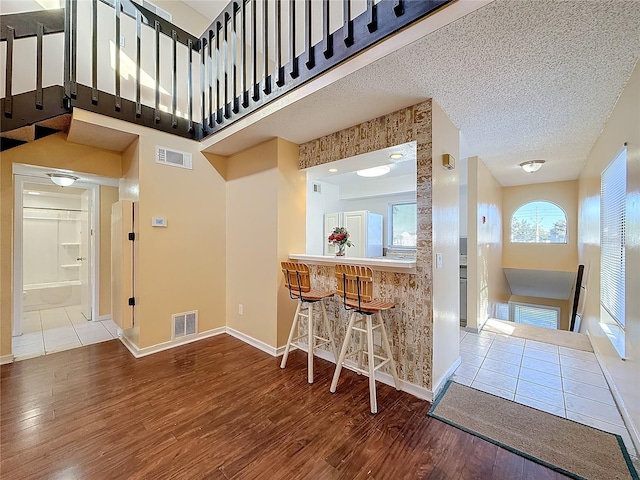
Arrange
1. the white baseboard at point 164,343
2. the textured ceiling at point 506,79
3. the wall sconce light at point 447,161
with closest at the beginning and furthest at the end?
the textured ceiling at point 506,79
the wall sconce light at point 447,161
the white baseboard at point 164,343

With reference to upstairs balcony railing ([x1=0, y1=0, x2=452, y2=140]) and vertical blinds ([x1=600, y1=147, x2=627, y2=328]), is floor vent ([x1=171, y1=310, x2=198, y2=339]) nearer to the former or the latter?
upstairs balcony railing ([x1=0, y1=0, x2=452, y2=140])

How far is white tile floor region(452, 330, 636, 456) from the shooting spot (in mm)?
2098

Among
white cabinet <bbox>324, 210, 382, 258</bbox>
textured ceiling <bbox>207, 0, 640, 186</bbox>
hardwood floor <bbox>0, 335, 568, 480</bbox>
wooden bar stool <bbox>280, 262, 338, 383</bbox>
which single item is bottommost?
hardwood floor <bbox>0, 335, 568, 480</bbox>

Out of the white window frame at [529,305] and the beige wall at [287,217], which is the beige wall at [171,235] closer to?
the beige wall at [287,217]

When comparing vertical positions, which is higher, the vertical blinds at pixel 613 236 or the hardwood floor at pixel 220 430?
the vertical blinds at pixel 613 236

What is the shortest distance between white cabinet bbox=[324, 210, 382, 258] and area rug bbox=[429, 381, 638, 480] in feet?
10.8

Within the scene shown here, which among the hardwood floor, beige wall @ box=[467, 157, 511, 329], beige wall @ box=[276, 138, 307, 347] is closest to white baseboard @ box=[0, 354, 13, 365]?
the hardwood floor

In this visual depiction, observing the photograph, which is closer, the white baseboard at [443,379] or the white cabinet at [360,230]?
the white baseboard at [443,379]

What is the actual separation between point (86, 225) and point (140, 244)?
7.60ft

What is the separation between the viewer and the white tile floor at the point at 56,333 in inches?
125

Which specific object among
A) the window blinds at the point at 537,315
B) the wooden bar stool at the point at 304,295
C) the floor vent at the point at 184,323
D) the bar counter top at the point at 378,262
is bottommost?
the window blinds at the point at 537,315

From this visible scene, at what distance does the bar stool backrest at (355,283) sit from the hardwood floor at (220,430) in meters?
0.82

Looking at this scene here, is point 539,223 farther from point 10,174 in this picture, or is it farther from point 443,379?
point 10,174

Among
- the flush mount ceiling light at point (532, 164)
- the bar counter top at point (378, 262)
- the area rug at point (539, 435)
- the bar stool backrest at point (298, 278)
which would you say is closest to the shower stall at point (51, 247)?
the bar stool backrest at point (298, 278)
